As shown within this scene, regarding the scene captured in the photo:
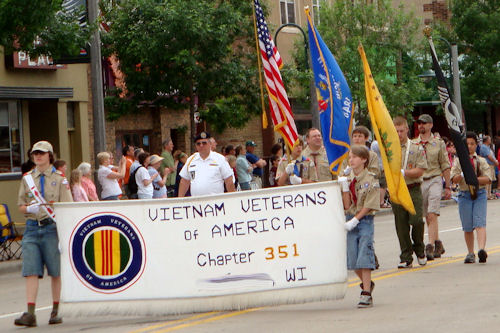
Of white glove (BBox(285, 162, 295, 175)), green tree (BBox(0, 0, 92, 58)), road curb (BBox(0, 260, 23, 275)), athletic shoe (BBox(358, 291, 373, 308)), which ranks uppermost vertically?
green tree (BBox(0, 0, 92, 58))

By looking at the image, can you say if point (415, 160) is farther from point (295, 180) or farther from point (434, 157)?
point (295, 180)

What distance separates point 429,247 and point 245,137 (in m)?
23.1

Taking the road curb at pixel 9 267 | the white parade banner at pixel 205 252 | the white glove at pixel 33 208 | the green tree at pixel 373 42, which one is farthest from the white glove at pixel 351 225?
the green tree at pixel 373 42

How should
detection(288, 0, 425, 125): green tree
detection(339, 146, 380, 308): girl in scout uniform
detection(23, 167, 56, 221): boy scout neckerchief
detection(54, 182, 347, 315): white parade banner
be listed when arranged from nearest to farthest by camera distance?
detection(54, 182, 347, 315): white parade banner
detection(339, 146, 380, 308): girl in scout uniform
detection(23, 167, 56, 221): boy scout neckerchief
detection(288, 0, 425, 125): green tree

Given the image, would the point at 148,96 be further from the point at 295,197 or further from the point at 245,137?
the point at 295,197

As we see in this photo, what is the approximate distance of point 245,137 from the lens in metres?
37.2

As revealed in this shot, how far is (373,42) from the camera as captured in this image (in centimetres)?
3659

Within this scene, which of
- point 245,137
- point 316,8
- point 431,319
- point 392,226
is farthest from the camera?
point 316,8

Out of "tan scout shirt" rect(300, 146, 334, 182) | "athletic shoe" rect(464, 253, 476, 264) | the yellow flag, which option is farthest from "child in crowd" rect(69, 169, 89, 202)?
the yellow flag

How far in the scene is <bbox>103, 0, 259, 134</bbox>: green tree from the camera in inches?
998

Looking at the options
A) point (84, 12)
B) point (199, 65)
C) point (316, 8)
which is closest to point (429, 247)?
point (84, 12)

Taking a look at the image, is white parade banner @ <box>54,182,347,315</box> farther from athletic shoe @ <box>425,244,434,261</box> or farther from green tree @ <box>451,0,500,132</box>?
green tree @ <box>451,0,500,132</box>

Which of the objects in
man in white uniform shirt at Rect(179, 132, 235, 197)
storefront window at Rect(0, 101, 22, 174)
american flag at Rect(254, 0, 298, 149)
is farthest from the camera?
storefront window at Rect(0, 101, 22, 174)

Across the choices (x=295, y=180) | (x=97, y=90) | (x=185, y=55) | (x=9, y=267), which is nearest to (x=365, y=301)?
(x=295, y=180)
